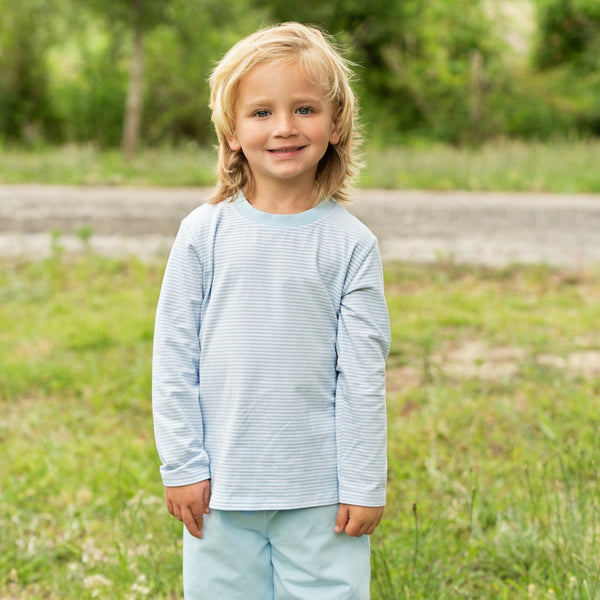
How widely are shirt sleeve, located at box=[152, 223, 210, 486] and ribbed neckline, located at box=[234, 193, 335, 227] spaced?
135mm

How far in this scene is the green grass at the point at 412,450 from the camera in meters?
2.33

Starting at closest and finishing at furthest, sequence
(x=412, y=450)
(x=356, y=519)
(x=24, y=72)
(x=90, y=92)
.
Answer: (x=356, y=519) → (x=412, y=450) → (x=24, y=72) → (x=90, y=92)

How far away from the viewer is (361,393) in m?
→ 1.62

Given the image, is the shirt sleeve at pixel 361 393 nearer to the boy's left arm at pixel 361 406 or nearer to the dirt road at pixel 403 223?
the boy's left arm at pixel 361 406

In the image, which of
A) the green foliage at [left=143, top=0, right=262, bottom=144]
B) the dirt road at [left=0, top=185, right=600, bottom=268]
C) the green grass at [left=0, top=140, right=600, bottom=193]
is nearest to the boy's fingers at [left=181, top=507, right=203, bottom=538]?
the dirt road at [left=0, top=185, right=600, bottom=268]

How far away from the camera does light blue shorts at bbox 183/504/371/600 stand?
1.63 m

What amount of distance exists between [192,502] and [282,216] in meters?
0.61

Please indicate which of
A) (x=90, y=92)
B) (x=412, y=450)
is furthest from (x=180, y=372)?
(x=90, y=92)

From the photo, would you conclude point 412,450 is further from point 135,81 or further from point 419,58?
point 419,58

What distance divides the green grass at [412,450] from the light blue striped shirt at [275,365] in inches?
19.1

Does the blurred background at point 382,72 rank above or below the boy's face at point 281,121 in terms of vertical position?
above

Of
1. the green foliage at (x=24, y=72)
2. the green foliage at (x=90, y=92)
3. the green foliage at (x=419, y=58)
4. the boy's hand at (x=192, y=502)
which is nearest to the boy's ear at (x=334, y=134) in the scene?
the boy's hand at (x=192, y=502)

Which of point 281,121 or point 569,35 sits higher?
point 569,35

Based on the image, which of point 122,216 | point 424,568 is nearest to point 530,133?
point 122,216
